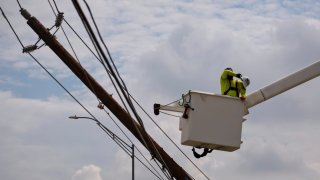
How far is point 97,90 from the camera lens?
53.5 feet

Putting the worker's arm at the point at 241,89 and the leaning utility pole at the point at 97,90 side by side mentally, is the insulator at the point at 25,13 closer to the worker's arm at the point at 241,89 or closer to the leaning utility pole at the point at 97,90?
the leaning utility pole at the point at 97,90

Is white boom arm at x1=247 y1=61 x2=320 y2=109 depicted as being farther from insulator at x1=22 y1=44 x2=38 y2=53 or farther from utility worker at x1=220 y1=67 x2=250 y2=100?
insulator at x1=22 y1=44 x2=38 y2=53

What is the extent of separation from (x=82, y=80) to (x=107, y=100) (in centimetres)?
110

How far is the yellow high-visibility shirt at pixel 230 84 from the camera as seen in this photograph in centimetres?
1391

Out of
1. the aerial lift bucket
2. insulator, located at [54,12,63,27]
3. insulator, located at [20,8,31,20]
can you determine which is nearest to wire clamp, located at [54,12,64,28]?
insulator, located at [54,12,63,27]

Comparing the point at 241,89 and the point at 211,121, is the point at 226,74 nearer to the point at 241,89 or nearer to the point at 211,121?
the point at 241,89

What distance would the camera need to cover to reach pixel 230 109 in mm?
12914

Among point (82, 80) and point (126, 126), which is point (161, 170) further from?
point (82, 80)

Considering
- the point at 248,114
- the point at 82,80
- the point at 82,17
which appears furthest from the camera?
the point at 82,80

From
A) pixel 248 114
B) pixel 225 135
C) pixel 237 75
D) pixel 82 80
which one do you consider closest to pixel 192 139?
pixel 225 135

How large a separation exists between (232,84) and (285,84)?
1302mm

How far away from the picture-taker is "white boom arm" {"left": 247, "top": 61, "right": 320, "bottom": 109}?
1394 centimetres

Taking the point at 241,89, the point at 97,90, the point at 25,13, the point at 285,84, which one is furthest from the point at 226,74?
the point at 25,13

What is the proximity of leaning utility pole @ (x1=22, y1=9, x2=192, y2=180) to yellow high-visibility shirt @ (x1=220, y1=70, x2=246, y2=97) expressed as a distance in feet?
7.05
